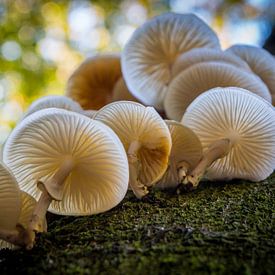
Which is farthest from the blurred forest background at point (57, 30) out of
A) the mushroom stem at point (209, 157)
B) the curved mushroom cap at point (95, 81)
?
the mushroom stem at point (209, 157)

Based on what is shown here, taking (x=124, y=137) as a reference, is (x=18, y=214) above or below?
below

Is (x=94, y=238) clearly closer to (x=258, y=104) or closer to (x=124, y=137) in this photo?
(x=124, y=137)

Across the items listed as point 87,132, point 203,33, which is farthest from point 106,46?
point 87,132

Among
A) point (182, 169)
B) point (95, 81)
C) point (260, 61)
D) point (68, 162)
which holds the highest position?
point (260, 61)

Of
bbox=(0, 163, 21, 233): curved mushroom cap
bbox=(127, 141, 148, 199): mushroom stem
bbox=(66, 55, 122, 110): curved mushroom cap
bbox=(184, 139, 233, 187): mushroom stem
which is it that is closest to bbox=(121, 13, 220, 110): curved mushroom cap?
bbox=(66, 55, 122, 110): curved mushroom cap

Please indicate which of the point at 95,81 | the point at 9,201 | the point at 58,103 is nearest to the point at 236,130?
the point at 58,103

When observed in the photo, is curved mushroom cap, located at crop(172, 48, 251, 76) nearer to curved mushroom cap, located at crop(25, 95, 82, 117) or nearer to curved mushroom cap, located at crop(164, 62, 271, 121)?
curved mushroom cap, located at crop(164, 62, 271, 121)

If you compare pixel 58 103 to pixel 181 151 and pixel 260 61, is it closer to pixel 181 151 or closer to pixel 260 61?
pixel 181 151

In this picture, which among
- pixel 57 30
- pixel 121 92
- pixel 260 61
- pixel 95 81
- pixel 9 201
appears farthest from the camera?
pixel 57 30
